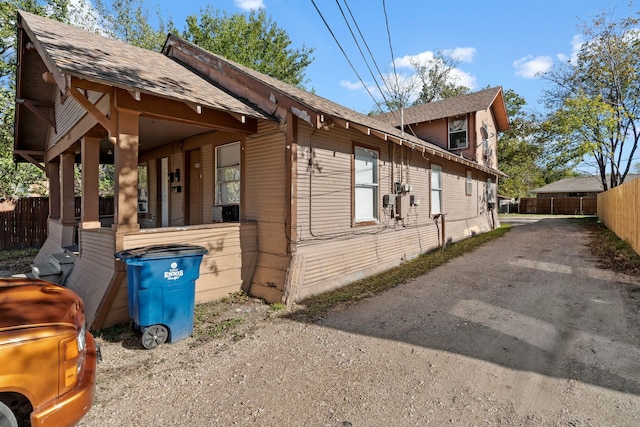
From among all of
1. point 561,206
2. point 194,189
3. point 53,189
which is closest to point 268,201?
point 194,189

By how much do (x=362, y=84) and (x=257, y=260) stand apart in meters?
6.25

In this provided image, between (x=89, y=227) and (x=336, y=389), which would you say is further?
(x=89, y=227)

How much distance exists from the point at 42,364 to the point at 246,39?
24.5 m

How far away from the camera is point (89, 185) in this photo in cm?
591

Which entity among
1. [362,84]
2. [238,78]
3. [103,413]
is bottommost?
[103,413]

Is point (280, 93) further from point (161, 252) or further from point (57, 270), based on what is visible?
point (57, 270)

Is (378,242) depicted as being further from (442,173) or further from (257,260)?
(442,173)

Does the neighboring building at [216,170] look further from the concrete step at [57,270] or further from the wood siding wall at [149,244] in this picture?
the concrete step at [57,270]

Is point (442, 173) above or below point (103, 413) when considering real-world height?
above

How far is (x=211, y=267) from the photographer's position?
5.58 m

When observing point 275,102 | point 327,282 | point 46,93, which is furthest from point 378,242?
point 46,93

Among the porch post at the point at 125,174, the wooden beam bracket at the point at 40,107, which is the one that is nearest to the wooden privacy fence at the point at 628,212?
the porch post at the point at 125,174

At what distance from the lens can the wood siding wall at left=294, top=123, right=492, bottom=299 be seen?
6.12 meters

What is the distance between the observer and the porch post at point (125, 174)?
15.2 ft
